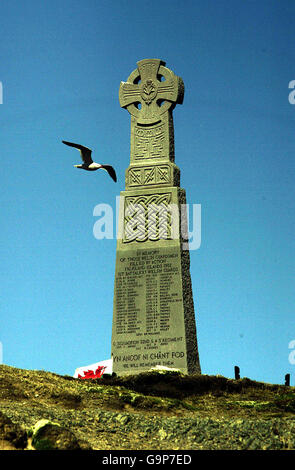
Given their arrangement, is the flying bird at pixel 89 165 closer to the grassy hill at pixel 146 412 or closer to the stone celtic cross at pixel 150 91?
the stone celtic cross at pixel 150 91

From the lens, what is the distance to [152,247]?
2312 centimetres

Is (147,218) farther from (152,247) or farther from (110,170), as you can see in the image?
(110,170)

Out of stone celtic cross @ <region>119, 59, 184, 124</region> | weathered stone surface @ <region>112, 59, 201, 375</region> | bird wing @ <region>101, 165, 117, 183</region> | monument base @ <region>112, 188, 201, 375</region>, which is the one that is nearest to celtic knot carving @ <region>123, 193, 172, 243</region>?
Result: weathered stone surface @ <region>112, 59, 201, 375</region>

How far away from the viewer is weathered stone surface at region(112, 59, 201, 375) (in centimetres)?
2212

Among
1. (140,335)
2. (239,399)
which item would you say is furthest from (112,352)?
(239,399)

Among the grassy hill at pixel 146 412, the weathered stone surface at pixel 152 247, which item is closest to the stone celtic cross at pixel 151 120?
the weathered stone surface at pixel 152 247

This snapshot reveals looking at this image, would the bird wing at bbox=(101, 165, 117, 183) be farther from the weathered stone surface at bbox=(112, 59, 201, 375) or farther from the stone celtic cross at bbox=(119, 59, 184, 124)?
the stone celtic cross at bbox=(119, 59, 184, 124)

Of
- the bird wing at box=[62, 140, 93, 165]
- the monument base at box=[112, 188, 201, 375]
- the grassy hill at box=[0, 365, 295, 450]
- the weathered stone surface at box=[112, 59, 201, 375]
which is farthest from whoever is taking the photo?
the bird wing at box=[62, 140, 93, 165]

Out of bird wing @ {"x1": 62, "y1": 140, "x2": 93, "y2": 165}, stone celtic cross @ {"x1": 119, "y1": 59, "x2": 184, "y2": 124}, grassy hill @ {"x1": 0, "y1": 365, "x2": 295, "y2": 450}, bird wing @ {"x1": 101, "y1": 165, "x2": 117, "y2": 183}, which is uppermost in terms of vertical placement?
stone celtic cross @ {"x1": 119, "y1": 59, "x2": 184, "y2": 124}

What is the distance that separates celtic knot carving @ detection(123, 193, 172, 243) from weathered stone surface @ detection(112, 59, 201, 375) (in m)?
0.03

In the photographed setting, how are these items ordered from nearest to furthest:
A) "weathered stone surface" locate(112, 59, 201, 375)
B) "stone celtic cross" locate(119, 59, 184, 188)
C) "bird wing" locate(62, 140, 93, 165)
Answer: "weathered stone surface" locate(112, 59, 201, 375) < "bird wing" locate(62, 140, 93, 165) < "stone celtic cross" locate(119, 59, 184, 188)

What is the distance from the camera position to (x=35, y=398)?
15.5m

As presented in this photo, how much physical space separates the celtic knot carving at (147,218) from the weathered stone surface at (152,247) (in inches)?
1.2

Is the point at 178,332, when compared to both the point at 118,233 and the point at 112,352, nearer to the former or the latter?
the point at 112,352
